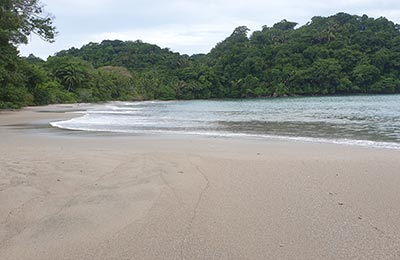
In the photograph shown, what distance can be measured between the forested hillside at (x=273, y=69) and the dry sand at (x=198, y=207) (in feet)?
200

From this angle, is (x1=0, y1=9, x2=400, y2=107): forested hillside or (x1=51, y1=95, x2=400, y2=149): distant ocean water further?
(x1=0, y1=9, x2=400, y2=107): forested hillside

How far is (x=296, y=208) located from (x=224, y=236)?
3.62 ft

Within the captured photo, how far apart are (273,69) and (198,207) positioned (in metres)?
98.3

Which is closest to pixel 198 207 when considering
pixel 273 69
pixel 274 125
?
pixel 274 125

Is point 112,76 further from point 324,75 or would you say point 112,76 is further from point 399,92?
point 399,92

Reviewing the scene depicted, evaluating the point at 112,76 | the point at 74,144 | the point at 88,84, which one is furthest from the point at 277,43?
the point at 74,144

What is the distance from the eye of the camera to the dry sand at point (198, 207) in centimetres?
302

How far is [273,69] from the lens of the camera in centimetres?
9869

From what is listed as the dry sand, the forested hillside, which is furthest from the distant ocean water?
the forested hillside

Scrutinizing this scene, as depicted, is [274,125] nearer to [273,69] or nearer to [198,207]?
[198,207]

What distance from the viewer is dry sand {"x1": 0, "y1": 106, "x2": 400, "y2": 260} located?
302 centimetres

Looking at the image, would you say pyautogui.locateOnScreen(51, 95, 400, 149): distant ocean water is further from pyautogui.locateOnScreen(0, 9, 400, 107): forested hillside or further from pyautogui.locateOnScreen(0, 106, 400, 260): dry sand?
pyautogui.locateOnScreen(0, 9, 400, 107): forested hillside

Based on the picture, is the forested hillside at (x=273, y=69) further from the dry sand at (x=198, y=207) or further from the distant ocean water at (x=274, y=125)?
the dry sand at (x=198, y=207)

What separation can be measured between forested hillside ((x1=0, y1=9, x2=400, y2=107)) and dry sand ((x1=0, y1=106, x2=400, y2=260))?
200 ft
